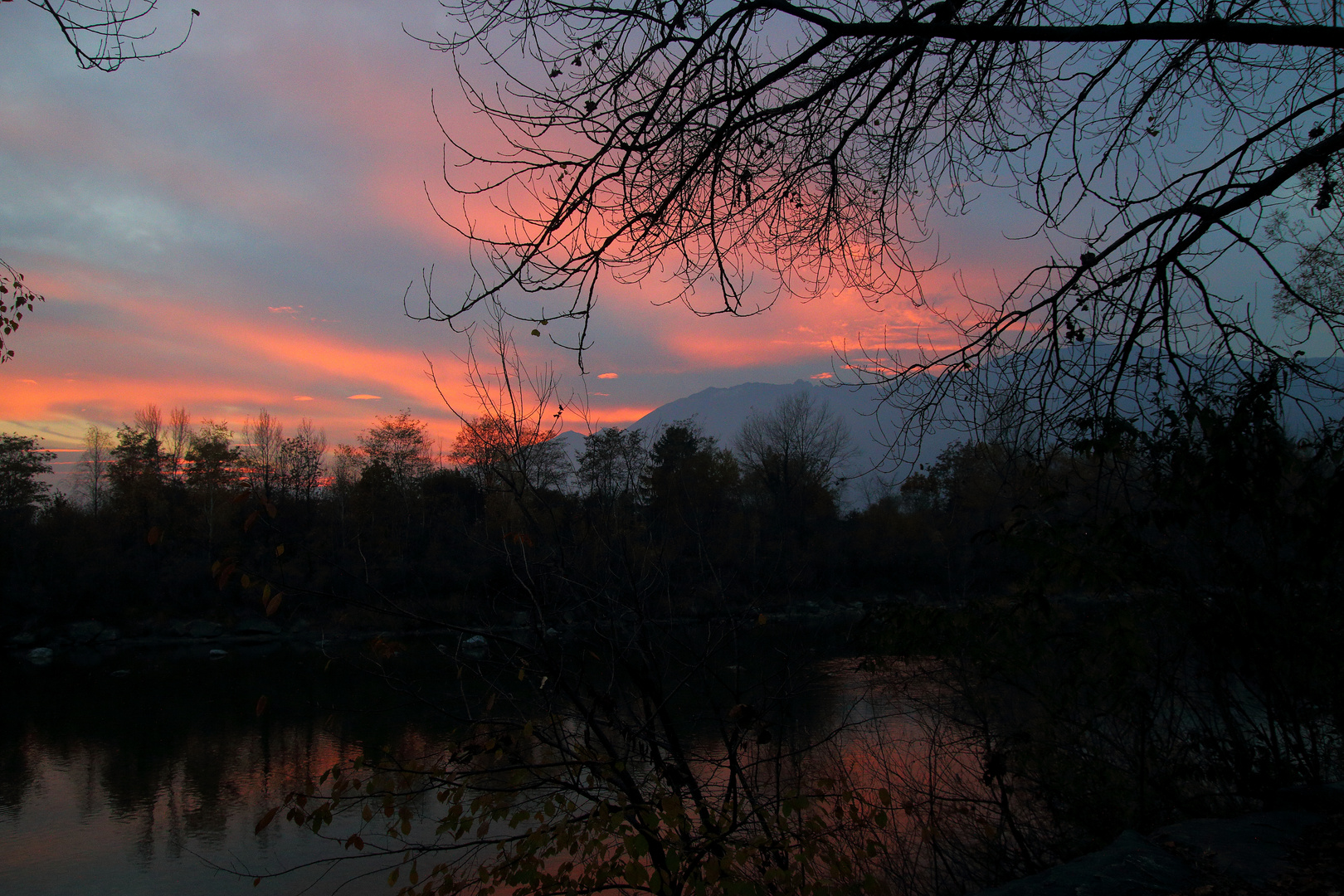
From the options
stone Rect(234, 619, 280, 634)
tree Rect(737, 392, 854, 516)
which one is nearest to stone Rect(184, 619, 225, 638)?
stone Rect(234, 619, 280, 634)

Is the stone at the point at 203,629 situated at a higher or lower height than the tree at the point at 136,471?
lower

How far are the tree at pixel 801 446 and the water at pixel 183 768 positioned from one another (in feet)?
45.3

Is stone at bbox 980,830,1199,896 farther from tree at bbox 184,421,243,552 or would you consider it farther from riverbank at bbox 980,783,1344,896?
tree at bbox 184,421,243,552

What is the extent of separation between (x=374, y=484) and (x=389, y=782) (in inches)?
1488

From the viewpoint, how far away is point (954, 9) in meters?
3.12

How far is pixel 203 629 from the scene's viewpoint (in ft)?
108

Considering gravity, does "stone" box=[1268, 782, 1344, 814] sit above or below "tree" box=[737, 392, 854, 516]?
below

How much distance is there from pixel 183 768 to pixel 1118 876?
16.7 m

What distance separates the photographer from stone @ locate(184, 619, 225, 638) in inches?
1283

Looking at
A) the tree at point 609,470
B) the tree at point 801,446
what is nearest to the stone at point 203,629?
the tree at point 801,446

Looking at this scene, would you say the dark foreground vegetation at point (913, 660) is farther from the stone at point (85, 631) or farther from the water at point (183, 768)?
the stone at point (85, 631)

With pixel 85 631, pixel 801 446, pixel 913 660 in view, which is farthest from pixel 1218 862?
pixel 85 631

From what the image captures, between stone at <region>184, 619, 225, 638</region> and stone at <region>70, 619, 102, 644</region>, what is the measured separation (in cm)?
333

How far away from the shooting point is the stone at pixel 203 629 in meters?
32.6
